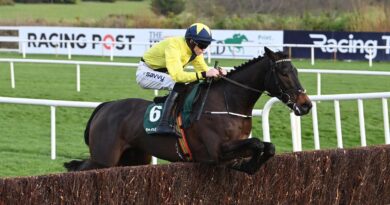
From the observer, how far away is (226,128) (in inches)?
213

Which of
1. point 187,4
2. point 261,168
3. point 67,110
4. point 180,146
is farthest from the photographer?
point 187,4

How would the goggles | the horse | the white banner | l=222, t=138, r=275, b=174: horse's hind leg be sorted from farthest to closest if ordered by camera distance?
the white banner → the goggles → the horse → l=222, t=138, r=275, b=174: horse's hind leg

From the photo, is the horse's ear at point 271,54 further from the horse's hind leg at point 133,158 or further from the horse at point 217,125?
the horse's hind leg at point 133,158

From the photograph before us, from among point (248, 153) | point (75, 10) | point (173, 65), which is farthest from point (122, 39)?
point (248, 153)

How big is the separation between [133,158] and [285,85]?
4.34ft

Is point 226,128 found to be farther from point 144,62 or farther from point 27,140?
point 27,140

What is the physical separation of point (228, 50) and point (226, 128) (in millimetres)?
17722

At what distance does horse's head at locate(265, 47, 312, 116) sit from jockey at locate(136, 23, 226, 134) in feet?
1.22

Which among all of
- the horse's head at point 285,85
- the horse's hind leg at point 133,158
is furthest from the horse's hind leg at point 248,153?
the horse's hind leg at point 133,158

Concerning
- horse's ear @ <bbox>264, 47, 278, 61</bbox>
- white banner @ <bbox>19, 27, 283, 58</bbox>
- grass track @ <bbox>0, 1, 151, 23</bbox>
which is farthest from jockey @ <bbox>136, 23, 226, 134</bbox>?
grass track @ <bbox>0, 1, 151, 23</bbox>

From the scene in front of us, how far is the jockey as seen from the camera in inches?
221

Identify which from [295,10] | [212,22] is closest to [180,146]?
[212,22]

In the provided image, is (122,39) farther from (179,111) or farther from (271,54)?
(271,54)

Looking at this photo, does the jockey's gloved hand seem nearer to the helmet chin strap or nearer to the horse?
the horse
